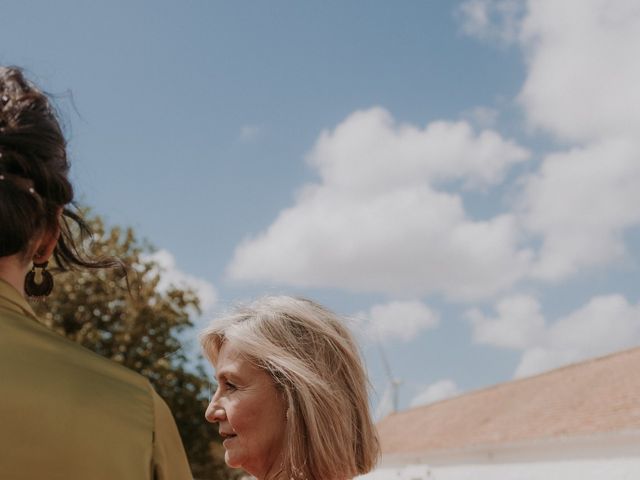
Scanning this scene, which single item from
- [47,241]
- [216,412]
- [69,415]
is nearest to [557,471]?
[216,412]

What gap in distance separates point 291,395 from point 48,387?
196cm

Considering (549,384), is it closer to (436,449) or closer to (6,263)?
(436,449)

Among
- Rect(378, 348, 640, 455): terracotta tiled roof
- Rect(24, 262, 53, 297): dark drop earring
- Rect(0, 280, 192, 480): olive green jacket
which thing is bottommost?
Rect(0, 280, 192, 480): olive green jacket

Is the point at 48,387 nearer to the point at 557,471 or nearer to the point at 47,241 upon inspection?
the point at 47,241

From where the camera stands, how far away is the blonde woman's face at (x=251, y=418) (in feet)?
10.4

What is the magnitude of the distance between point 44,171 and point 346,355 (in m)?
2.05

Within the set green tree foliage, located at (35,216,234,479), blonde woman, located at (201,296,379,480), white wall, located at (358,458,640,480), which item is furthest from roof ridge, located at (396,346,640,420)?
blonde woman, located at (201,296,379,480)

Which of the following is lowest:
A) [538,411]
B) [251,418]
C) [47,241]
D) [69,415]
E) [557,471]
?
[69,415]

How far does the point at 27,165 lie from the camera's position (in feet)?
4.52

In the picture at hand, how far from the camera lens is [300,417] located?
3133mm

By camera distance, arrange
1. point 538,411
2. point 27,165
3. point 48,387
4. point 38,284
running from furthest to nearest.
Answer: point 538,411, point 38,284, point 27,165, point 48,387

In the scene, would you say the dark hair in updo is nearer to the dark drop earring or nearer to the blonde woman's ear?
the blonde woman's ear

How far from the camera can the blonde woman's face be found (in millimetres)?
3164

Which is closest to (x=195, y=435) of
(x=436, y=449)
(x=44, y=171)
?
(x=436, y=449)
